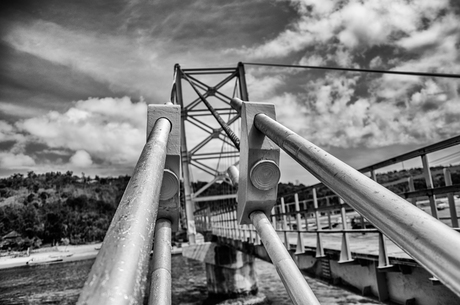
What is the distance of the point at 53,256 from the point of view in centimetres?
6050

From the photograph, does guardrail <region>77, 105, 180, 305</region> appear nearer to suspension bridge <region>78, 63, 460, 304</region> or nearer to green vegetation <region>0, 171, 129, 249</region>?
suspension bridge <region>78, 63, 460, 304</region>

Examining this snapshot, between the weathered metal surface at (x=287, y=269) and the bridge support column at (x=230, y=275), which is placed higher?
the weathered metal surface at (x=287, y=269)

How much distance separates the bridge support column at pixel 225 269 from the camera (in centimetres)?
1872

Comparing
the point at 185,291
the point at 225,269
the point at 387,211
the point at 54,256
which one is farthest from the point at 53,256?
the point at 387,211

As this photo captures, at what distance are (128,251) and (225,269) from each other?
747 inches

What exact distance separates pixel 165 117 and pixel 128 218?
1679 mm

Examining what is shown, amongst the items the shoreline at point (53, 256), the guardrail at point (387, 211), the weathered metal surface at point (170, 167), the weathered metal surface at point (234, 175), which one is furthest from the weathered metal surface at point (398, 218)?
the shoreline at point (53, 256)

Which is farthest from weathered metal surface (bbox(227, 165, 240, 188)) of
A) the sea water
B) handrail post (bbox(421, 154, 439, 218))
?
the sea water

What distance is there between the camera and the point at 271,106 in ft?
9.63

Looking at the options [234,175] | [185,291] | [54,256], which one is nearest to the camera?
[234,175]

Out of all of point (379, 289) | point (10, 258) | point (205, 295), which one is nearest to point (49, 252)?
point (10, 258)

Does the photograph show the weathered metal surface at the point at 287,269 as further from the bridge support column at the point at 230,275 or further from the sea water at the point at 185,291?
the bridge support column at the point at 230,275

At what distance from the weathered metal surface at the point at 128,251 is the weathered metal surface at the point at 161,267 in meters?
0.88

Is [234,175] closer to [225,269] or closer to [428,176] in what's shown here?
[428,176]
